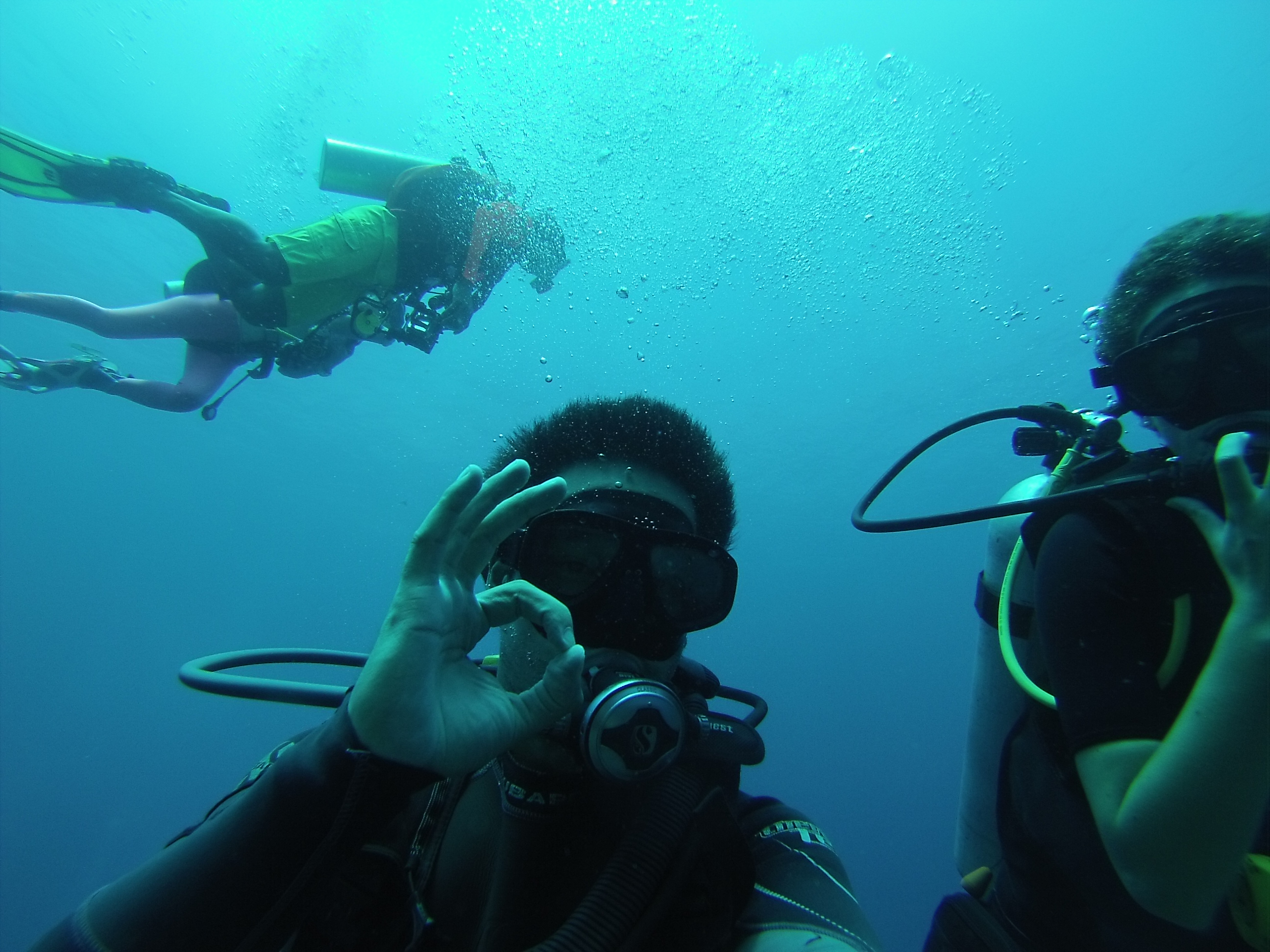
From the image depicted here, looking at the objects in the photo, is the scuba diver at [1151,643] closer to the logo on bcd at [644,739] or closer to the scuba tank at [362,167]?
the logo on bcd at [644,739]

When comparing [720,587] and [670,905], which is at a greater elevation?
[720,587]

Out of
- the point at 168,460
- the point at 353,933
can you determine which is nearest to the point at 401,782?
the point at 353,933

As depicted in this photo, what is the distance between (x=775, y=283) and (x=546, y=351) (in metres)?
6.84

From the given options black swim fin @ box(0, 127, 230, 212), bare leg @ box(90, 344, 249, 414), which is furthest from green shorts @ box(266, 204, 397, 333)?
bare leg @ box(90, 344, 249, 414)

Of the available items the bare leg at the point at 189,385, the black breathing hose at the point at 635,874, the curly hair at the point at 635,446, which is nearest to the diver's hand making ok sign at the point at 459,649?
the black breathing hose at the point at 635,874

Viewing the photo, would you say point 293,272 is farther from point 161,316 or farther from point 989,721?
point 989,721

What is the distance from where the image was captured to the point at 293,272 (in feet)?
20.7

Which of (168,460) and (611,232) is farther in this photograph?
(168,460)

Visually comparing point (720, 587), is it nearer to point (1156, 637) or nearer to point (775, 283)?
point (1156, 637)

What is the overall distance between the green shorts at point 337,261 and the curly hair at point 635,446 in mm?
5133

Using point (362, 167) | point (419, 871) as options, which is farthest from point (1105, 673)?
point (362, 167)

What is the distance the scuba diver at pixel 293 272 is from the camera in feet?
20.6

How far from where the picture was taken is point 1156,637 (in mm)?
1629

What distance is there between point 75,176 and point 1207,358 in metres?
10.1
